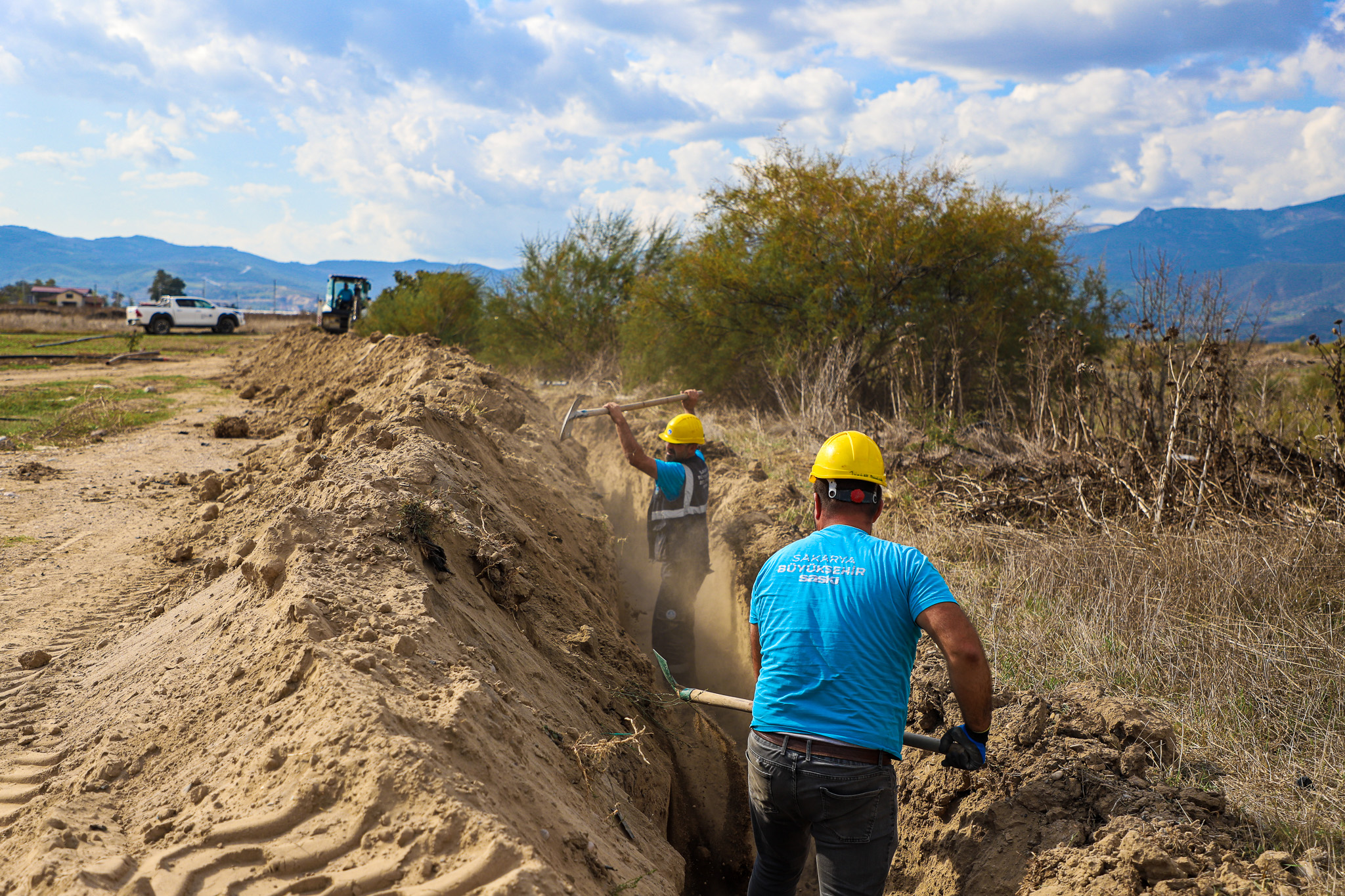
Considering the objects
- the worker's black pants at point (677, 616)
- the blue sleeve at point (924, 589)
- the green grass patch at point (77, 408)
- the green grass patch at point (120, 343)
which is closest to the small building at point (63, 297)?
the green grass patch at point (120, 343)

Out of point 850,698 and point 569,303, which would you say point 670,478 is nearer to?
point 850,698

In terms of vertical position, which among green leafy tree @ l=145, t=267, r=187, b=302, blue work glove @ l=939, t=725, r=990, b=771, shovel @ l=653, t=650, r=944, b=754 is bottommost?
shovel @ l=653, t=650, r=944, b=754

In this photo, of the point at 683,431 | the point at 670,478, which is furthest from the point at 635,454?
the point at 683,431

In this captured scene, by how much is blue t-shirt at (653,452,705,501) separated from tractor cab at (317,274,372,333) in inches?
1052

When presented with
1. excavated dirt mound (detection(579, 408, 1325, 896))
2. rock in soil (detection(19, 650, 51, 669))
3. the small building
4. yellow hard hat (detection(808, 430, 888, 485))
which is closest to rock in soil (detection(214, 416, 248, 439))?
rock in soil (detection(19, 650, 51, 669))

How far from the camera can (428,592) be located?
365 centimetres

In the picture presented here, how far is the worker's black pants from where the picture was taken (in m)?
6.59

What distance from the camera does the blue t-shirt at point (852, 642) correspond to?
2822mm

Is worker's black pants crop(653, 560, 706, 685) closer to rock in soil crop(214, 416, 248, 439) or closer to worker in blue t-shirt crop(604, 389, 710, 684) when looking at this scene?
worker in blue t-shirt crop(604, 389, 710, 684)

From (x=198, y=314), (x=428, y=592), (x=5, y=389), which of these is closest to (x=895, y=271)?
(x=428, y=592)

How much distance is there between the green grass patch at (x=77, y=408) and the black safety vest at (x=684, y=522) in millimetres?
8840

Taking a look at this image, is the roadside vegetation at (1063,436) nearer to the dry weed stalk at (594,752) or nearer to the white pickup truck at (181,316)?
the dry weed stalk at (594,752)

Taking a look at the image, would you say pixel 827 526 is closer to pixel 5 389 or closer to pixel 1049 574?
pixel 1049 574

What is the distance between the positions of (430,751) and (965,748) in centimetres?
185
